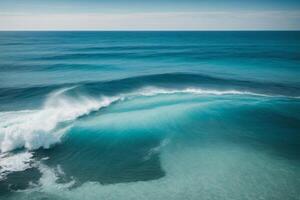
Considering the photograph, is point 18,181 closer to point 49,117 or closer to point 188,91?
point 49,117

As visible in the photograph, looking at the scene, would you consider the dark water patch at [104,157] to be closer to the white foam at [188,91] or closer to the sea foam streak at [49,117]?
the sea foam streak at [49,117]

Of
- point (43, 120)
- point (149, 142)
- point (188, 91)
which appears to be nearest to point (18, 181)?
point (43, 120)

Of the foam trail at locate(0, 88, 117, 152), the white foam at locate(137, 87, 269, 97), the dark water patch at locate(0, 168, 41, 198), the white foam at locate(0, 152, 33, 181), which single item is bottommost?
the dark water patch at locate(0, 168, 41, 198)

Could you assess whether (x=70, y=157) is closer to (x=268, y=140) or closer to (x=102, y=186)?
(x=102, y=186)

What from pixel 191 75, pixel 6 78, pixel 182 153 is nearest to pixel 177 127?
pixel 182 153

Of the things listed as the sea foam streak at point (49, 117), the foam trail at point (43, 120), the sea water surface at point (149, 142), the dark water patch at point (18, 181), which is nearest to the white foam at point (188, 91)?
the sea foam streak at point (49, 117)

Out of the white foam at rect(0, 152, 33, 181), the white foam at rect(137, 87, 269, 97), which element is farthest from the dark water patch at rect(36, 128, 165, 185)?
the white foam at rect(137, 87, 269, 97)

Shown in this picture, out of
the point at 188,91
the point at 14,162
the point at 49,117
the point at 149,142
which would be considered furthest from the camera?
the point at 188,91

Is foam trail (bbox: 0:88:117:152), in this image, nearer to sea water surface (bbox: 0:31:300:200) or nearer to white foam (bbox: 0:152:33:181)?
sea water surface (bbox: 0:31:300:200)
